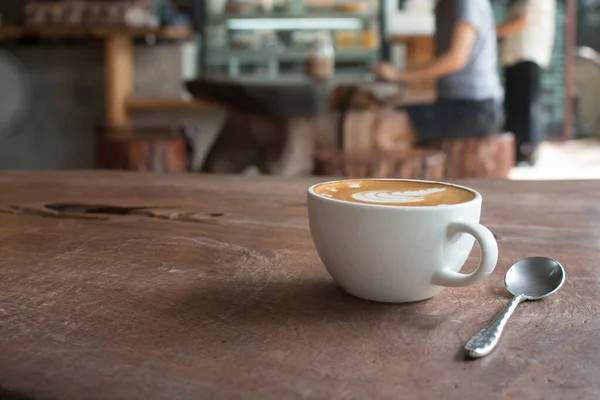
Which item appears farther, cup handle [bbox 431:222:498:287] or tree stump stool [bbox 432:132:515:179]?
tree stump stool [bbox 432:132:515:179]

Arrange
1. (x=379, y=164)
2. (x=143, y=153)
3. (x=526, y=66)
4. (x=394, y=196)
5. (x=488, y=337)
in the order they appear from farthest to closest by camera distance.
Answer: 1. (x=526, y=66)
2. (x=143, y=153)
3. (x=379, y=164)
4. (x=394, y=196)
5. (x=488, y=337)

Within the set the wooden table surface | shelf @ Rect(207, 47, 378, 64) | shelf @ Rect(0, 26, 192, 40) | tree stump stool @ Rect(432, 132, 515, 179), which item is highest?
shelf @ Rect(0, 26, 192, 40)

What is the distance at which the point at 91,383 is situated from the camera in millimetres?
328

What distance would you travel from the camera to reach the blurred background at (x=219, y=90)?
2676 millimetres

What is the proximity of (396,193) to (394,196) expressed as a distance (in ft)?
0.04

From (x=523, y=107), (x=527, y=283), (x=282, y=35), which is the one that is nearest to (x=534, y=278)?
(x=527, y=283)

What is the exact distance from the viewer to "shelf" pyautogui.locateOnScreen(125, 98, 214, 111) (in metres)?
3.97

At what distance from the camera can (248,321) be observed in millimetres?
419

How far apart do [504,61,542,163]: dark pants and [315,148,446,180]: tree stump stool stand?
9.12 ft

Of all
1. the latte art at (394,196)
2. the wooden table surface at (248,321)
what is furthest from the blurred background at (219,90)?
the latte art at (394,196)

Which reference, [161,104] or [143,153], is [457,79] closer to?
[143,153]

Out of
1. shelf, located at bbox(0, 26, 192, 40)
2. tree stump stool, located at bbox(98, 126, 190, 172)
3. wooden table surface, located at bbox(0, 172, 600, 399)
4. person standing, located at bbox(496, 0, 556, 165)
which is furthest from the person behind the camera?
person standing, located at bbox(496, 0, 556, 165)

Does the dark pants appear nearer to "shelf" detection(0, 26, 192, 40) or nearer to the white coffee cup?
"shelf" detection(0, 26, 192, 40)

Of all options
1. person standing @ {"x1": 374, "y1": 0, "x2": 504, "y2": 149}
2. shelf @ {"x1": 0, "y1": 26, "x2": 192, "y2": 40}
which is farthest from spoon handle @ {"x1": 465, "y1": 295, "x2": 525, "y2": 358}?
shelf @ {"x1": 0, "y1": 26, "x2": 192, "y2": 40}
